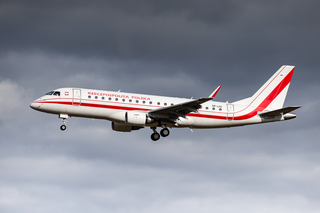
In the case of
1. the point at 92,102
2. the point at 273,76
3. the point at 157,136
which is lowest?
the point at 157,136

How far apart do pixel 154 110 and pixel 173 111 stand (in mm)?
2029

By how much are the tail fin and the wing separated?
31.3ft

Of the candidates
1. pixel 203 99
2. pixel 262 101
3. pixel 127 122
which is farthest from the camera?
pixel 262 101

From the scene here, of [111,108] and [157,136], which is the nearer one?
[111,108]

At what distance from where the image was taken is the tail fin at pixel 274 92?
46.3 m

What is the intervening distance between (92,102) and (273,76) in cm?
2372

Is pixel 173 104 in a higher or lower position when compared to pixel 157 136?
higher

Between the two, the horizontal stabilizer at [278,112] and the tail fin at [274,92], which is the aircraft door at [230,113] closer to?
the tail fin at [274,92]

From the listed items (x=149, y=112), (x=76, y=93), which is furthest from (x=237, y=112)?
(x=76, y=93)

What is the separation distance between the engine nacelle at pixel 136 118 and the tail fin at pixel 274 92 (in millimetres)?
13529

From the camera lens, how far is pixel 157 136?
43.1 metres

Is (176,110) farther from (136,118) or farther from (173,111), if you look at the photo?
(136,118)

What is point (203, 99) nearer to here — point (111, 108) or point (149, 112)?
point (149, 112)

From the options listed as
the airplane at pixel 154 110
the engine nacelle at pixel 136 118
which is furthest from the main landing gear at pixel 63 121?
the engine nacelle at pixel 136 118
